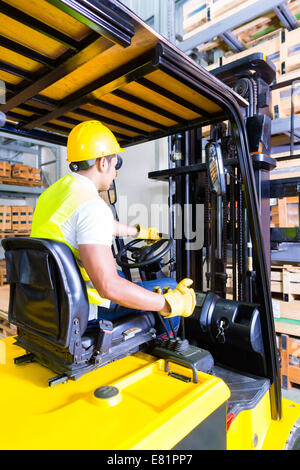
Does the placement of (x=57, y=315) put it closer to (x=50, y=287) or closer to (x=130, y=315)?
(x=50, y=287)

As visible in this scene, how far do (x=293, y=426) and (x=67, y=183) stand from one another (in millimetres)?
2005

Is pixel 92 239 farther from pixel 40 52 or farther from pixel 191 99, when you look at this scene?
pixel 191 99

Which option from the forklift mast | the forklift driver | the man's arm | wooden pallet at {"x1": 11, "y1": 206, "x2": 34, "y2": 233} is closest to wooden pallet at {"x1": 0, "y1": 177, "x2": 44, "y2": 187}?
wooden pallet at {"x1": 11, "y1": 206, "x2": 34, "y2": 233}

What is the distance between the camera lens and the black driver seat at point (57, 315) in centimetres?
128

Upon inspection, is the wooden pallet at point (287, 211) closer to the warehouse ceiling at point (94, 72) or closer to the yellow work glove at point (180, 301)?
the warehouse ceiling at point (94, 72)

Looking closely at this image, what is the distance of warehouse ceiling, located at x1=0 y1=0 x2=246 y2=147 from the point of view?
117 centimetres

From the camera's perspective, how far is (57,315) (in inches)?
51.7

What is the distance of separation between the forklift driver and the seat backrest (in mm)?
87

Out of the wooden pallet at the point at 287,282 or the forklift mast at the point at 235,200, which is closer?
the forklift mast at the point at 235,200

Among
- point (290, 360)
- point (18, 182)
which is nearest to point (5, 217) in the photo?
point (18, 182)

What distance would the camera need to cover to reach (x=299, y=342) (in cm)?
357

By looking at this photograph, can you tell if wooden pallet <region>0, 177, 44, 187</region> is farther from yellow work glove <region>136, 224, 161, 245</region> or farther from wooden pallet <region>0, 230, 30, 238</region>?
yellow work glove <region>136, 224, 161, 245</region>

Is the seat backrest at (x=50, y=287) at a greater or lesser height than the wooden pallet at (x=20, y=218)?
lesser

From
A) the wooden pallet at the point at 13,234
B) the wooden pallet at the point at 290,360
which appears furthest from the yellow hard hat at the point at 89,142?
the wooden pallet at the point at 13,234
